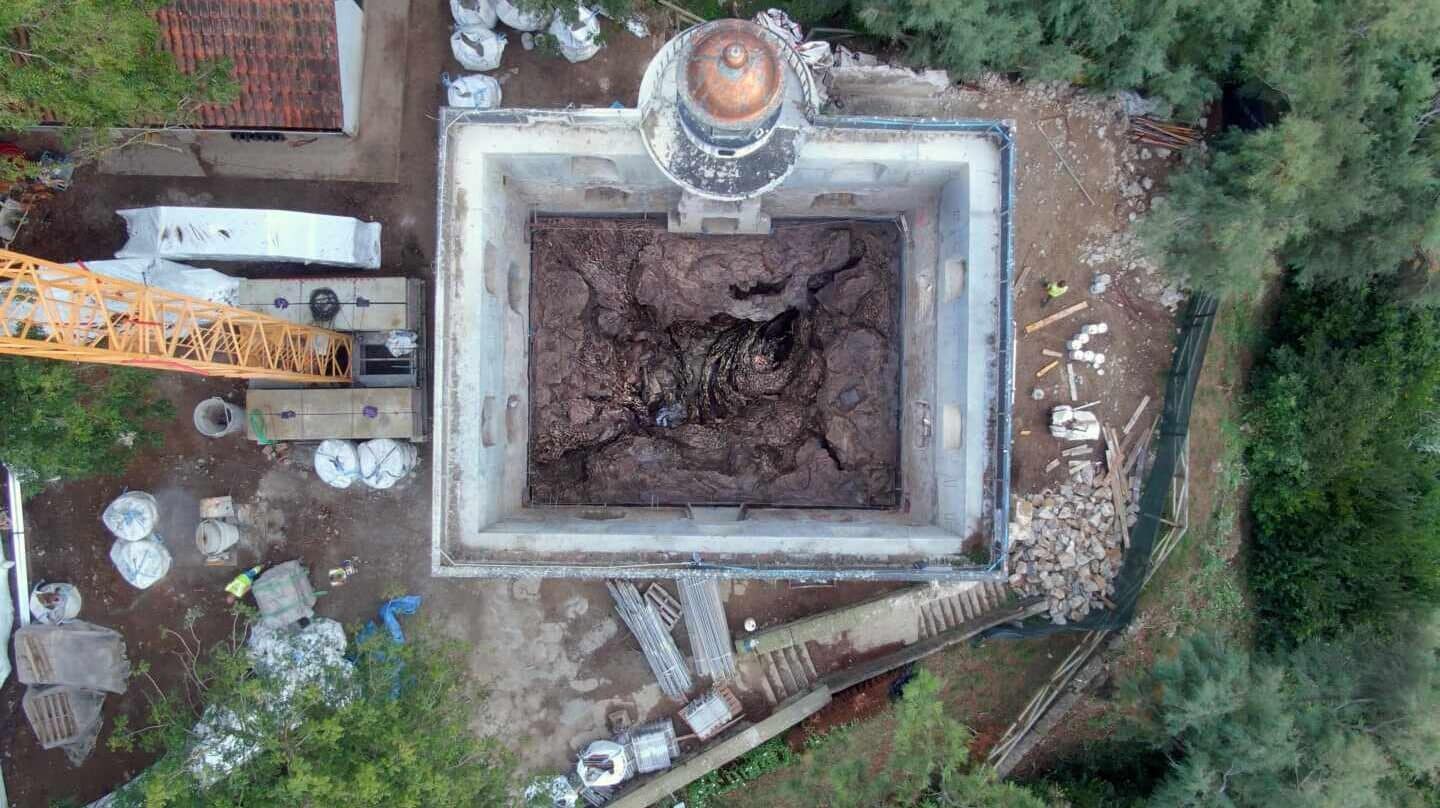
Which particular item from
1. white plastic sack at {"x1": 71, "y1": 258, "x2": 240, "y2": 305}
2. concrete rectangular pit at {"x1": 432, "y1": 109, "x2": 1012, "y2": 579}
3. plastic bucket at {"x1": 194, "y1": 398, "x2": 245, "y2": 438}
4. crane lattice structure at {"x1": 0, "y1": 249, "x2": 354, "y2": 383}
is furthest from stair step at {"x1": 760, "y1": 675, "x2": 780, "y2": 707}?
white plastic sack at {"x1": 71, "y1": 258, "x2": 240, "y2": 305}

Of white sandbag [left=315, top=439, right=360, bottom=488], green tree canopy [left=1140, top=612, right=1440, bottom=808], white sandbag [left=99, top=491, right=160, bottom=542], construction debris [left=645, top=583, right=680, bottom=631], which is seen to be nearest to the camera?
green tree canopy [left=1140, top=612, right=1440, bottom=808]

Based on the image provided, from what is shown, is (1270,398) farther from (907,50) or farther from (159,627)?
(159,627)

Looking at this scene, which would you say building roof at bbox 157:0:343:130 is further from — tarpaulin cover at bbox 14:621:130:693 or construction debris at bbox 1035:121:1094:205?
construction debris at bbox 1035:121:1094:205

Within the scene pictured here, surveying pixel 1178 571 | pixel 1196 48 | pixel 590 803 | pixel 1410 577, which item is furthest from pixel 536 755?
pixel 1196 48

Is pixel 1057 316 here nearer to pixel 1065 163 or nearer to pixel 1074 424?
pixel 1074 424

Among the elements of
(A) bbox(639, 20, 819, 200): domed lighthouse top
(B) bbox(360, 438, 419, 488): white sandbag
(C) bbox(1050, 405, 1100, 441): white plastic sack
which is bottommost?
(B) bbox(360, 438, 419, 488): white sandbag

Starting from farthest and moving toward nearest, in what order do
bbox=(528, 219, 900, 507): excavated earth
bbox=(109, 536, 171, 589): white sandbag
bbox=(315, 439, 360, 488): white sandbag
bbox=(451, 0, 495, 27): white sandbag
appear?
bbox=(528, 219, 900, 507): excavated earth
bbox=(451, 0, 495, 27): white sandbag
bbox=(109, 536, 171, 589): white sandbag
bbox=(315, 439, 360, 488): white sandbag

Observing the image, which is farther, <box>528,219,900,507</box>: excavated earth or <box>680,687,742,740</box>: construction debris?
<box>680,687,742,740</box>: construction debris
